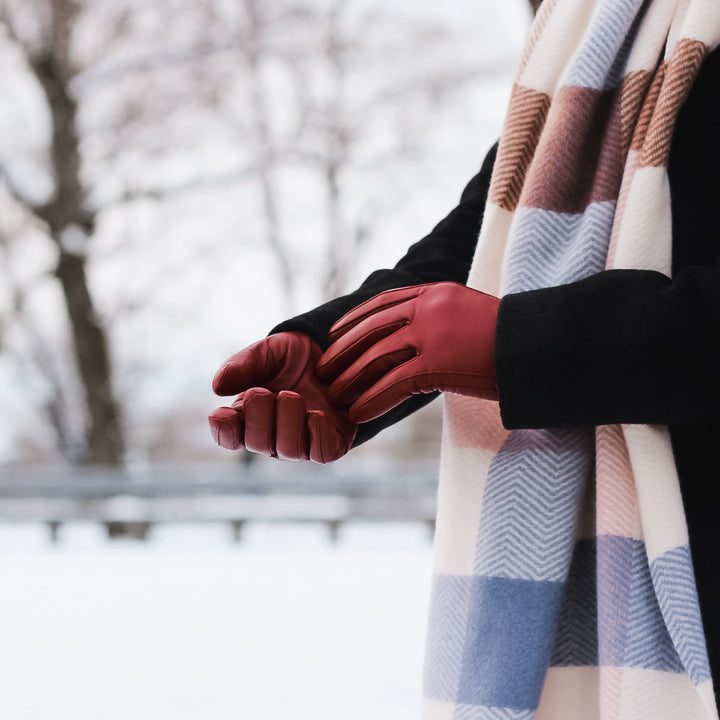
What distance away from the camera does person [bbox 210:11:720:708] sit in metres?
0.57

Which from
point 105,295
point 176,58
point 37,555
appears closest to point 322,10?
point 176,58

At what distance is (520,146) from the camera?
0.77 metres

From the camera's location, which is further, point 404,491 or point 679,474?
point 404,491

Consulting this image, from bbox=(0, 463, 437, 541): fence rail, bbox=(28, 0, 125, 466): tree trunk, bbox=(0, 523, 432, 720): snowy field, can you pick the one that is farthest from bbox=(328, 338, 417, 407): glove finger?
bbox=(28, 0, 125, 466): tree trunk

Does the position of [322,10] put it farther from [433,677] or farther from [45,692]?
[433,677]

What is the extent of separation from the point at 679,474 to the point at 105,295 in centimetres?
859

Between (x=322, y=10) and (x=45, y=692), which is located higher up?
(x=322, y=10)

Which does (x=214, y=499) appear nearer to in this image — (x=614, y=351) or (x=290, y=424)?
(x=290, y=424)

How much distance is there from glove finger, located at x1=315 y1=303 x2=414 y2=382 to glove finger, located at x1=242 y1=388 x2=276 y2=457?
0.07 m

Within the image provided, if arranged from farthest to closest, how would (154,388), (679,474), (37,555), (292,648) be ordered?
(154,388), (37,555), (292,648), (679,474)

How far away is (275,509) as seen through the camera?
5.45 m

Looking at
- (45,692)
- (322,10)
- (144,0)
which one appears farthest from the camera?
(322,10)

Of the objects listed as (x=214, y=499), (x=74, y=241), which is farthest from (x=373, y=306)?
(x=74, y=241)

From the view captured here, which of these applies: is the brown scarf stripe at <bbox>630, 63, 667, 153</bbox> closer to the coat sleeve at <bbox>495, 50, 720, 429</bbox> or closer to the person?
the person
